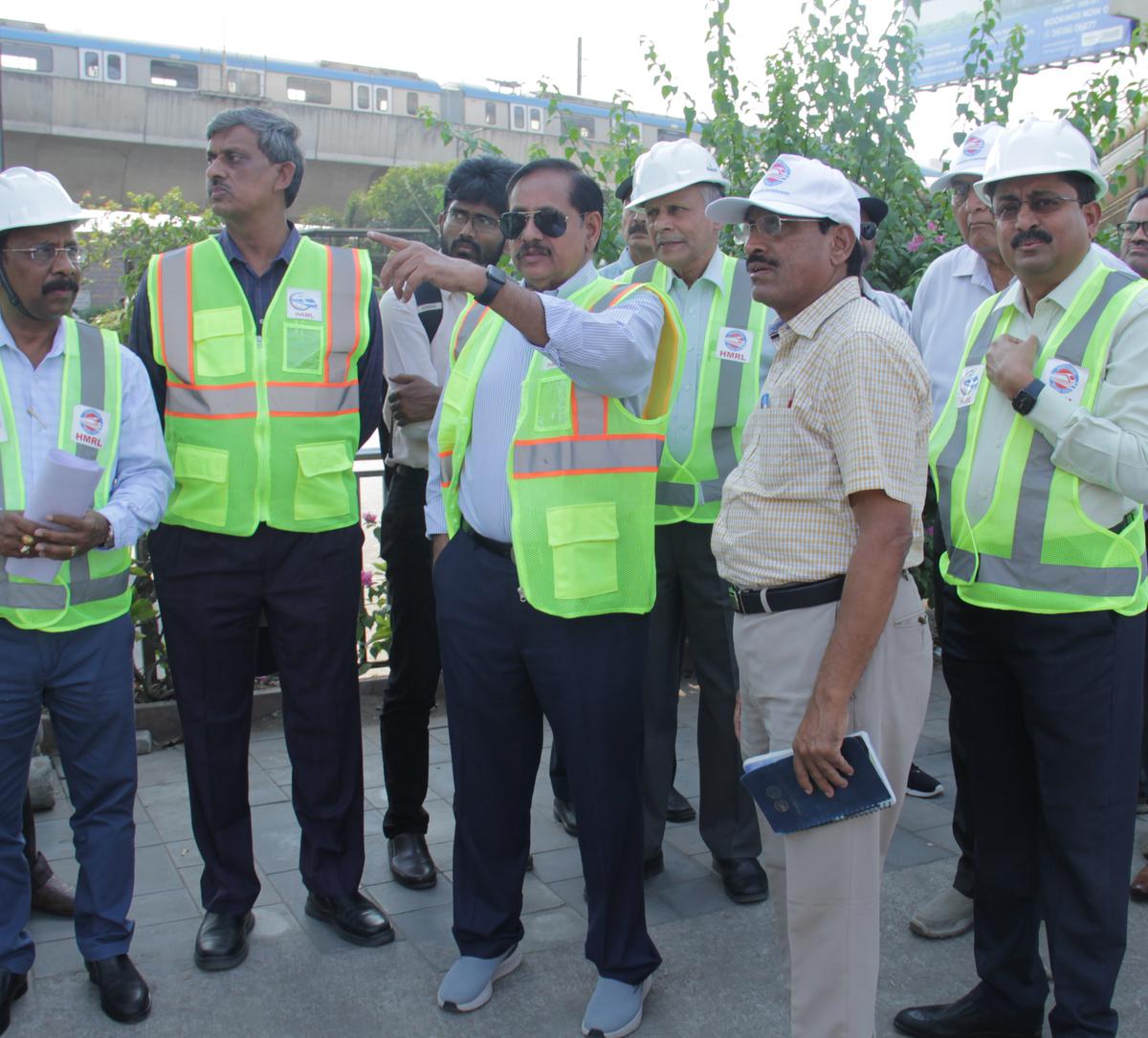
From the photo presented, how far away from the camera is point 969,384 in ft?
9.93

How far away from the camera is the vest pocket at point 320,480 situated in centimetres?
348

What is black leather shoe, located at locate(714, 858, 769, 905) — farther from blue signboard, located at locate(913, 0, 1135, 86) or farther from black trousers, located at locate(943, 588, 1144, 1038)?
blue signboard, located at locate(913, 0, 1135, 86)

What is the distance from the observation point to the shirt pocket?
3424 mm

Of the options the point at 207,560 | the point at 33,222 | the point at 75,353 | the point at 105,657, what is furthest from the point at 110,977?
the point at 33,222

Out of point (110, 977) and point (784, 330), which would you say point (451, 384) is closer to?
point (784, 330)

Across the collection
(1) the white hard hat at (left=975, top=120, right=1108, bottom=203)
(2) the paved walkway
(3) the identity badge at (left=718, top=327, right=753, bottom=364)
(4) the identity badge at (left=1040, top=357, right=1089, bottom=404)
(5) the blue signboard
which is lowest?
(2) the paved walkway

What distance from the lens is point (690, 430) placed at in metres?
3.98

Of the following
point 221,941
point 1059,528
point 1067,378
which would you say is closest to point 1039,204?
point 1067,378

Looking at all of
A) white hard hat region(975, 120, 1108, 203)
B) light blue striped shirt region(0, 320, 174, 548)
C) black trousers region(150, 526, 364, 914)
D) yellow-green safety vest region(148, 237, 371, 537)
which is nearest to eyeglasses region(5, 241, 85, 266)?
light blue striped shirt region(0, 320, 174, 548)

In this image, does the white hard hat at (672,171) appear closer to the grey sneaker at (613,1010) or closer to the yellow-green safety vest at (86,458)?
the yellow-green safety vest at (86,458)

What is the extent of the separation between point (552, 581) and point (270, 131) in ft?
5.36

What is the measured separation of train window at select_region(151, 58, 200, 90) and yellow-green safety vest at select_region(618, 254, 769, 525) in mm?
32835

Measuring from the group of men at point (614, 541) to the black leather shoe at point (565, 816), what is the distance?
513mm

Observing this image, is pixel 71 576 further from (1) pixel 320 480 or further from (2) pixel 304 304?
(2) pixel 304 304
